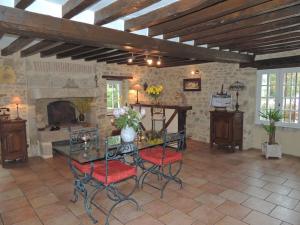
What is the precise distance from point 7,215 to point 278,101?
5.92 meters

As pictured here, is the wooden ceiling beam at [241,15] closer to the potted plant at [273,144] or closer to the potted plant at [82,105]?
the potted plant at [273,144]

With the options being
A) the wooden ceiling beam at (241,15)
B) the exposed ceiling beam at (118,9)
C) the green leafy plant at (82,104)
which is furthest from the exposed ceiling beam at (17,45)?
the wooden ceiling beam at (241,15)

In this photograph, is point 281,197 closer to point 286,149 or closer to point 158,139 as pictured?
point 158,139

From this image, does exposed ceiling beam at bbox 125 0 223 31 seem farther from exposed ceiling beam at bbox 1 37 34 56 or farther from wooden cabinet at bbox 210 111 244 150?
wooden cabinet at bbox 210 111 244 150

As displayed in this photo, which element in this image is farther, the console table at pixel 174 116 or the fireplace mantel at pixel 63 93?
the console table at pixel 174 116

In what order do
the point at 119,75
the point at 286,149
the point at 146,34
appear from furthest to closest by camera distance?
the point at 119,75 → the point at 286,149 → the point at 146,34

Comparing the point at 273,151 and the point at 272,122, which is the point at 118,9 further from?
the point at 273,151

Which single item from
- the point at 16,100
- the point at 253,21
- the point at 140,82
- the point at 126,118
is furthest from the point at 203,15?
the point at 140,82

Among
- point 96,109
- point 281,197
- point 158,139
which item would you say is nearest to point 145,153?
point 158,139

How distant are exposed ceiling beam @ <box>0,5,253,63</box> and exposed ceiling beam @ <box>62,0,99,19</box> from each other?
4.3 inches

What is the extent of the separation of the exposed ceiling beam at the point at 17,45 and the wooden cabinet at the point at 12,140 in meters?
1.47

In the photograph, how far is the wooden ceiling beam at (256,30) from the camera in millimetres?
2903

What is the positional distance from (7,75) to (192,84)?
509cm

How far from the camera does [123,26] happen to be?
3.13 m
